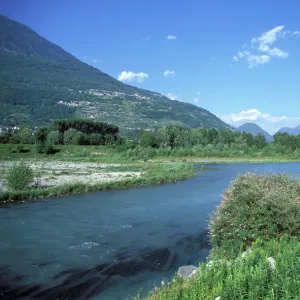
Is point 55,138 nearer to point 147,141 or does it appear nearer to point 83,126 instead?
point 83,126

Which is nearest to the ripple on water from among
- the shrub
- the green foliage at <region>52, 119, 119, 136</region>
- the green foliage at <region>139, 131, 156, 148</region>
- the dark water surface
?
the dark water surface

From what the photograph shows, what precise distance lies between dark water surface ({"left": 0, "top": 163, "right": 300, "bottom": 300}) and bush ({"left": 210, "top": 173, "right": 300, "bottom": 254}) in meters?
2.82

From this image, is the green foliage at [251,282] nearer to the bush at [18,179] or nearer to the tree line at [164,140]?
the bush at [18,179]

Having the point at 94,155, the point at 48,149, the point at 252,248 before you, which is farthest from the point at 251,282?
the point at 48,149

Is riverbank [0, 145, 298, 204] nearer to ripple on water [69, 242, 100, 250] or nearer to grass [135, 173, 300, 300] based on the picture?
ripple on water [69, 242, 100, 250]

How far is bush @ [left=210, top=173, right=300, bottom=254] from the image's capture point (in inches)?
487

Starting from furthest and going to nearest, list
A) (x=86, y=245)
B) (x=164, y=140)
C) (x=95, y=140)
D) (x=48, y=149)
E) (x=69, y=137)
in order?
(x=164, y=140) < (x=95, y=140) < (x=69, y=137) < (x=48, y=149) < (x=86, y=245)

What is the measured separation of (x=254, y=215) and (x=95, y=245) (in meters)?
8.48

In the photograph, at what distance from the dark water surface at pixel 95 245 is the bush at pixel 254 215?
282 centimetres

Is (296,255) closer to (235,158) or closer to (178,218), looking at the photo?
(178,218)

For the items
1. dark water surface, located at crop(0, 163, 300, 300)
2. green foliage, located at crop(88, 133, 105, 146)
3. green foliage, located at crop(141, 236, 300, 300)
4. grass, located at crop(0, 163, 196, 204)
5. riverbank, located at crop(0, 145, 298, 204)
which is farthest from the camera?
green foliage, located at crop(88, 133, 105, 146)

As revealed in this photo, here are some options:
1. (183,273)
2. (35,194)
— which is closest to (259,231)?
(183,273)

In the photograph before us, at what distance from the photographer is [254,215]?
1279 centimetres

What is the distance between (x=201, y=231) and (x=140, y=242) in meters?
4.26
